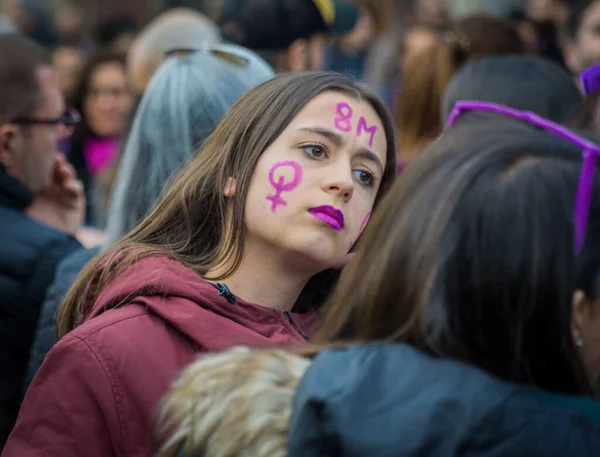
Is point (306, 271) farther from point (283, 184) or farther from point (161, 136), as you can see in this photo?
point (161, 136)

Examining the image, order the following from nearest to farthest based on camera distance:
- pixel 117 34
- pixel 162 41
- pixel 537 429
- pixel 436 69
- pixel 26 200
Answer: pixel 537 429 < pixel 26 200 < pixel 436 69 < pixel 162 41 < pixel 117 34

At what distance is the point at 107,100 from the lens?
6125mm

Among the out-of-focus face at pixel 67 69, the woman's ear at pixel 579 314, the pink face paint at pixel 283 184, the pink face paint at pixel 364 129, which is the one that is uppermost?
the pink face paint at pixel 364 129

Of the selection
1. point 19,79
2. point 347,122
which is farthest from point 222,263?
point 19,79

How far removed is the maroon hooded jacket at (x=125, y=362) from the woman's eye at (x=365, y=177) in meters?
0.44

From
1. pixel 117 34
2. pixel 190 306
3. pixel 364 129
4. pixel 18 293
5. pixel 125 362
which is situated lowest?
pixel 18 293

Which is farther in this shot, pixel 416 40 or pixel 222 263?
pixel 416 40

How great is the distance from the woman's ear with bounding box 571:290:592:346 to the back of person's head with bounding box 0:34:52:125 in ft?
7.86

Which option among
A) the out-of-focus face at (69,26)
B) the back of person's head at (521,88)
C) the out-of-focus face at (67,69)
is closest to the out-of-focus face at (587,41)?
the back of person's head at (521,88)

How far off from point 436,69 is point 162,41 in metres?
1.27

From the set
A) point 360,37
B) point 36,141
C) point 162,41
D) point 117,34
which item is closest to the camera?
point 36,141

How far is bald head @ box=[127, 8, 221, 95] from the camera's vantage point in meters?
4.36

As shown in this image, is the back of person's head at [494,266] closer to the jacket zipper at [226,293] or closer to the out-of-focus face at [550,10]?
the jacket zipper at [226,293]

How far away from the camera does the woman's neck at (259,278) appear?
2.22m
